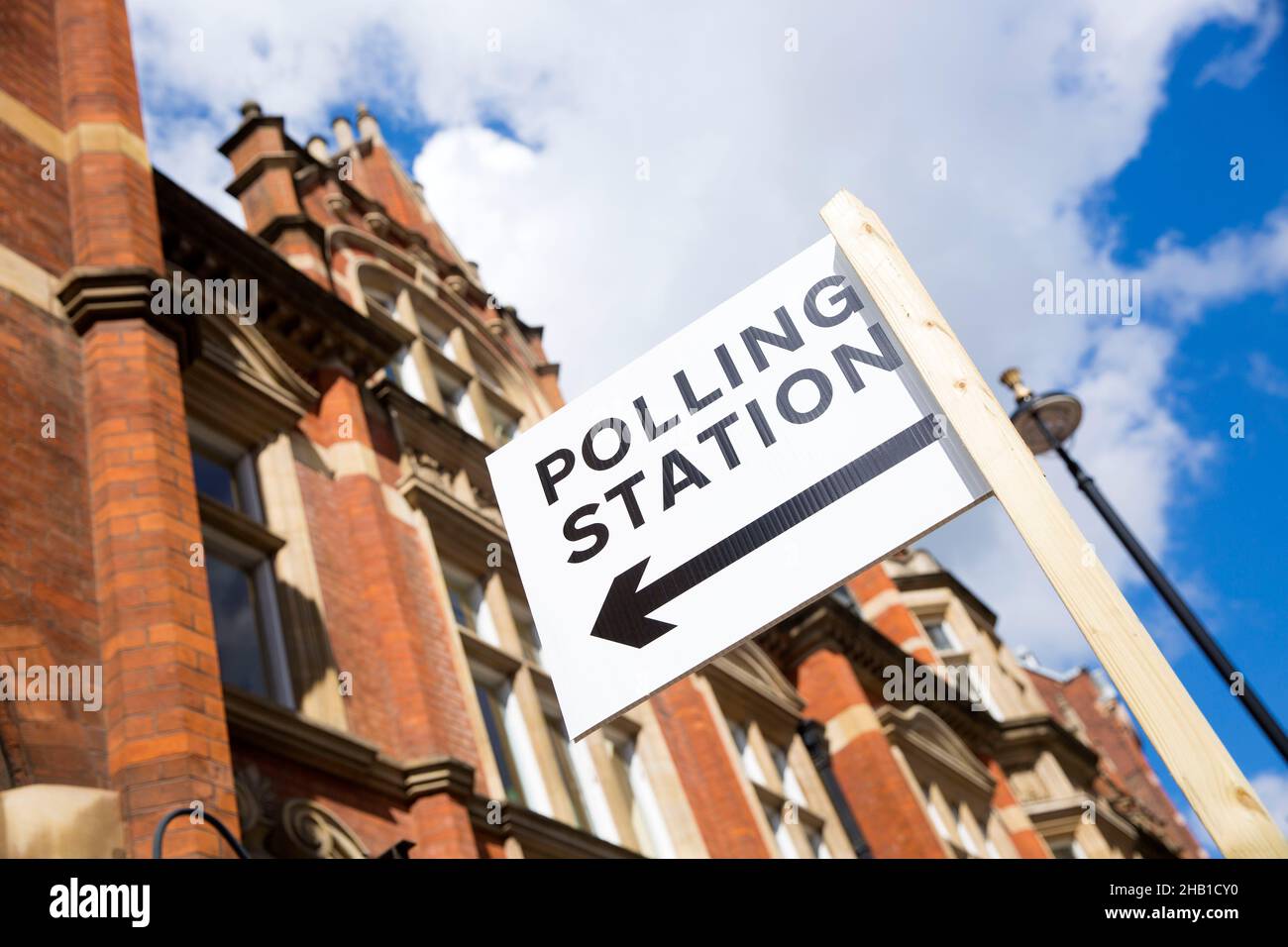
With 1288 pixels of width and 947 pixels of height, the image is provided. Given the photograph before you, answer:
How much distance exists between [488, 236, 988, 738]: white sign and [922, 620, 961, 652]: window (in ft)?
110

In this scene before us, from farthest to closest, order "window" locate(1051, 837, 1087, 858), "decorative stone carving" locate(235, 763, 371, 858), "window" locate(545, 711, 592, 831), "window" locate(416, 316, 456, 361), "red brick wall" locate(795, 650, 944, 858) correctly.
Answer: "window" locate(1051, 837, 1087, 858) → "red brick wall" locate(795, 650, 944, 858) → "window" locate(416, 316, 456, 361) → "window" locate(545, 711, 592, 831) → "decorative stone carving" locate(235, 763, 371, 858)

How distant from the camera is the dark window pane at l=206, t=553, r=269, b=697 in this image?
9.77 m

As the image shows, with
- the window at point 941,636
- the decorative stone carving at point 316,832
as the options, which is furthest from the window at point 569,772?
the window at point 941,636

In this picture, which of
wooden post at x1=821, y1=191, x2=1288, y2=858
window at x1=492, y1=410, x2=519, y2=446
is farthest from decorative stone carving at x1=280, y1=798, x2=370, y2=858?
window at x1=492, y1=410, x2=519, y2=446

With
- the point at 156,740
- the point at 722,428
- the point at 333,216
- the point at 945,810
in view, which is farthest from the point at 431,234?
the point at 722,428

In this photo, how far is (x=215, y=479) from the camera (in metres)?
11.5

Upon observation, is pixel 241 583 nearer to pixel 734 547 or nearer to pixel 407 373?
pixel 407 373

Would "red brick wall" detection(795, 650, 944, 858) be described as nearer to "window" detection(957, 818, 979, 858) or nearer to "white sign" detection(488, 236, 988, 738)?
"window" detection(957, 818, 979, 858)

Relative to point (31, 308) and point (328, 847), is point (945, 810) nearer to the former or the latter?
point (328, 847)

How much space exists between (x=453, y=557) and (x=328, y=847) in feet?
→ 17.7

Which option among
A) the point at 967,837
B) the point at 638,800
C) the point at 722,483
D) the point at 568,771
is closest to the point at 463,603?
the point at 568,771

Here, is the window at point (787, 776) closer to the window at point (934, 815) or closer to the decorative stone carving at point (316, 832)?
the window at point (934, 815)

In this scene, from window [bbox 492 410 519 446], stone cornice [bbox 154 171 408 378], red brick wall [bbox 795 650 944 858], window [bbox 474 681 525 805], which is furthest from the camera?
red brick wall [bbox 795 650 944 858]
